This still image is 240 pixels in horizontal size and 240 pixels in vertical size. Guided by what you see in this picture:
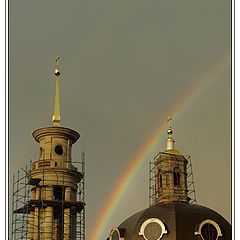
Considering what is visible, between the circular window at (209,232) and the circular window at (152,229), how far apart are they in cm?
355

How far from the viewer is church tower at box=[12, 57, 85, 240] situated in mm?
45500

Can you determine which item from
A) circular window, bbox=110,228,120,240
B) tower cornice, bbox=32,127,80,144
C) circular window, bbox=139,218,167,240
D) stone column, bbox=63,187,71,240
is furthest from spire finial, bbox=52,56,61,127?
circular window, bbox=139,218,167,240

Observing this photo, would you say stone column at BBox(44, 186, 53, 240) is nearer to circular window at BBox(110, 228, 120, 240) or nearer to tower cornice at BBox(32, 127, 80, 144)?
tower cornice at BBox(32, 127, 80, 144)

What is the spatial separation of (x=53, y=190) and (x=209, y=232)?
14.7 meters

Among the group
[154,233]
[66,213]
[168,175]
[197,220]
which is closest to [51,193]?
[66,213]

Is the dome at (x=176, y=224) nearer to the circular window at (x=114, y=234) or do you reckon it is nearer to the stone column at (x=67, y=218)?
the circular window at (x=114, y=234)

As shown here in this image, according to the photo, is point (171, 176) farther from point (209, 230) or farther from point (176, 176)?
point (209, 230)

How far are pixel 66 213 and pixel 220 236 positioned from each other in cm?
1433

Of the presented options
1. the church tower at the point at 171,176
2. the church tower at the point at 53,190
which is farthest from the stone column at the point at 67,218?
the church tower at the point at 171,176

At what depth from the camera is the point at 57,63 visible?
55438mm

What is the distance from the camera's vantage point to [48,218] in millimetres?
45562

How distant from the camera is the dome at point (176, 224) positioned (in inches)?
1871

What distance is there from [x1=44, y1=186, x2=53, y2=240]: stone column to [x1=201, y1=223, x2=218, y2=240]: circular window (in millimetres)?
13656

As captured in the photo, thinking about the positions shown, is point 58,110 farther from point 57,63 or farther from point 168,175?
point 168,175
